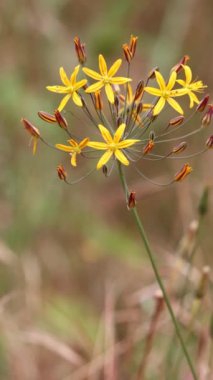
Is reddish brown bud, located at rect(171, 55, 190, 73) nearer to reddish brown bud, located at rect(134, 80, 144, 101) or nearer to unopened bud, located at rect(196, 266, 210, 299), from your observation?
reddish brown bud, located at rect(134, 80, 144, 101)

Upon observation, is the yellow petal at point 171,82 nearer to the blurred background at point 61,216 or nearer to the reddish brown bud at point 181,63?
the reddish brown bud at point 181,63

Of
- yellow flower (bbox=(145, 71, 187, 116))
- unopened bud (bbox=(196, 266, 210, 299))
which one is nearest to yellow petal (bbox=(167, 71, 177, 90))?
yellow flower (bbox=(145, 71, 187, 116))

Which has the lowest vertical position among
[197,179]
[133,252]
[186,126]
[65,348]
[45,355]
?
[65,348]

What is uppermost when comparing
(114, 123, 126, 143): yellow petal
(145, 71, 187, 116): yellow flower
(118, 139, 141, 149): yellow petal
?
(145, 71, 187, 116): yellow flower

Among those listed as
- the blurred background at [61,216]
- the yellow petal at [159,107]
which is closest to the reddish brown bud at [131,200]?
the yellow petal at [159,107]

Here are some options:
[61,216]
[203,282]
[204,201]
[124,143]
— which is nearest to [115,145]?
[124,143]

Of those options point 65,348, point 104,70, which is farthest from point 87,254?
point 104,70

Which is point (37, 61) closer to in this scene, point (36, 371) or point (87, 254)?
point (87, 254)

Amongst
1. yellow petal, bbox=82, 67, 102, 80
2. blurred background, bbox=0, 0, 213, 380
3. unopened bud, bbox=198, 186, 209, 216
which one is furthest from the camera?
blurred background, bbox=0, 0, 213, 380
